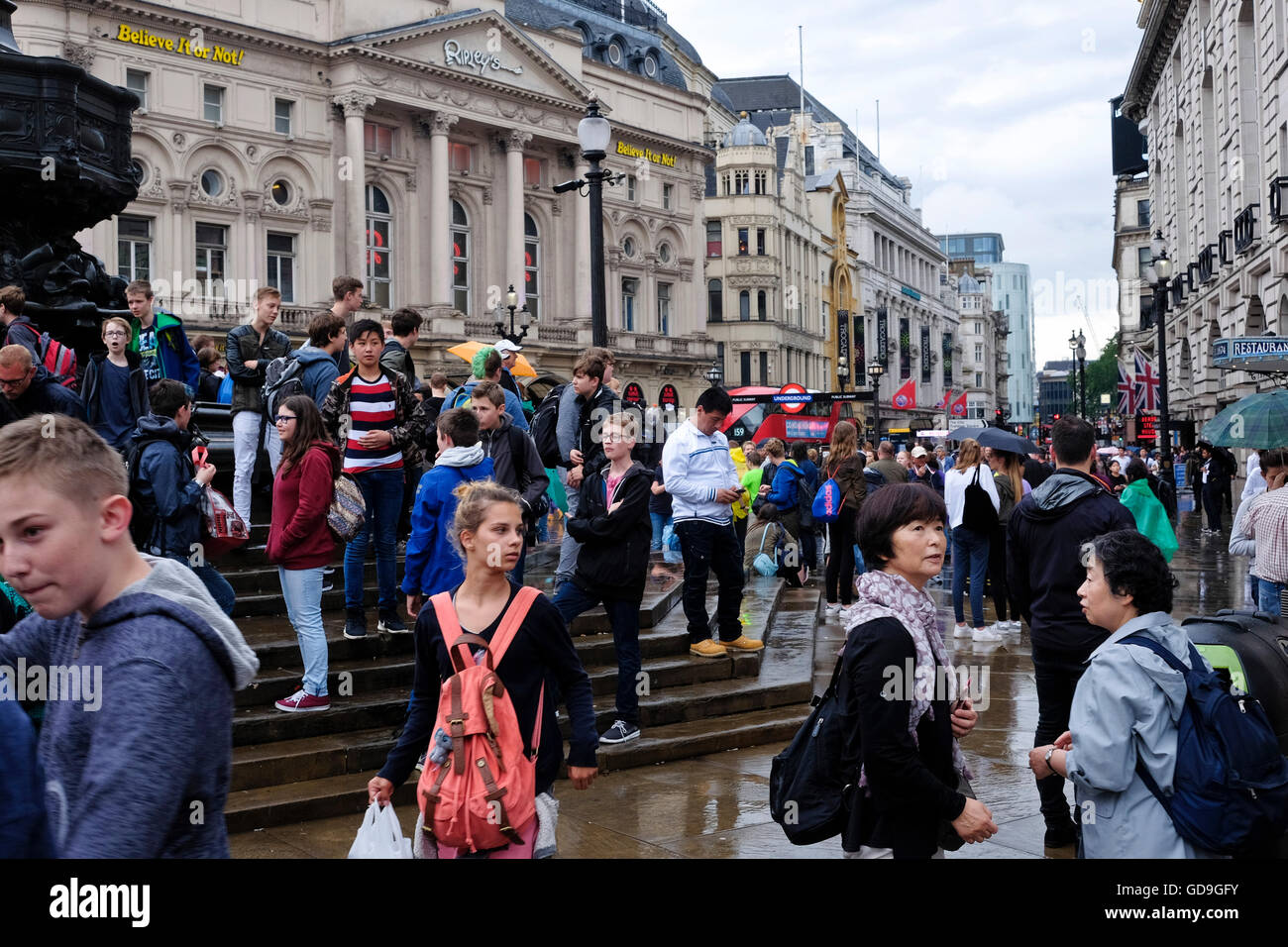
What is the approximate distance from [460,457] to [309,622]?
4.25ft

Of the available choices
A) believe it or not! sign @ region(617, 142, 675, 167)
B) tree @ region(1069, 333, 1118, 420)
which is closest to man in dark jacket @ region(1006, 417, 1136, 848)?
believe it or not! sign @ region(617, 142, 675, 167)

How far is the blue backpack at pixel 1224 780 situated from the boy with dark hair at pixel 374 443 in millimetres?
5347

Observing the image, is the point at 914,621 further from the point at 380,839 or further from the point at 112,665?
the point at 112,665

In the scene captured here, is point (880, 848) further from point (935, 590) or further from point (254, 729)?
point (935, 590)

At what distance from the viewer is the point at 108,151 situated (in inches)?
420

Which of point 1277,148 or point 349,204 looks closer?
point 1277,148

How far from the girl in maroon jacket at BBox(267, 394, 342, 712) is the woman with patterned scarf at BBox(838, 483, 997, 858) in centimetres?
395

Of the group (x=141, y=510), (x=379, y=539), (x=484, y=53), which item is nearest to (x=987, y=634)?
(x=379, y=539)

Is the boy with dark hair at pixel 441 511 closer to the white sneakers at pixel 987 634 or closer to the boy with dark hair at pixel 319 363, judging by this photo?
the boy with dark hair at pixel 319 363

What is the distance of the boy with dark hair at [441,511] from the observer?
6621 millimetres

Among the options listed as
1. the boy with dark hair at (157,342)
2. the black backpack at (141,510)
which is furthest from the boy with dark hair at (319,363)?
the black backpack at (141,510)

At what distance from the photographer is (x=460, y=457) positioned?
665cm

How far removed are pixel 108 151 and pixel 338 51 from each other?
33.5 metres

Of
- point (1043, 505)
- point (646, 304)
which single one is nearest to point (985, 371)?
point (646, 304)
